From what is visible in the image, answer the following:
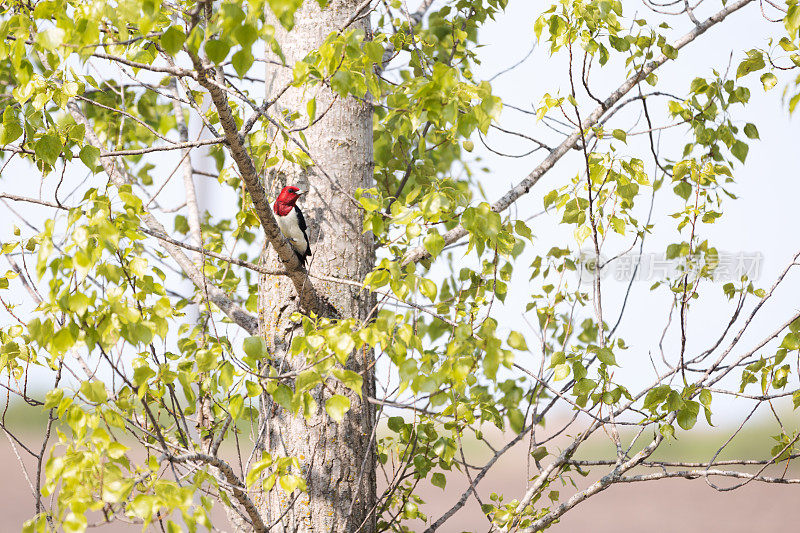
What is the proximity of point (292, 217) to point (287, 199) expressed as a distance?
68mm

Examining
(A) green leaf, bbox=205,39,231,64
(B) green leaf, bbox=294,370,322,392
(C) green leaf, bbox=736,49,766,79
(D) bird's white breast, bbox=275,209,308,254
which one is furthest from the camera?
(D) bird's white breast, bbox=275,209,308,254

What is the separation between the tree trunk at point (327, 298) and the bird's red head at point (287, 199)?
0.03 meters

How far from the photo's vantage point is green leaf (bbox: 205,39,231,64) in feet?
4.09

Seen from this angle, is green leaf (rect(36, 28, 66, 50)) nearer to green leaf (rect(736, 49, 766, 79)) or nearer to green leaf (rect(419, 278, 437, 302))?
green leaf (rect(419, 278, 437, 302))

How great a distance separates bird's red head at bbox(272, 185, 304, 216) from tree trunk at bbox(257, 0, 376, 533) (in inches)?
1.2

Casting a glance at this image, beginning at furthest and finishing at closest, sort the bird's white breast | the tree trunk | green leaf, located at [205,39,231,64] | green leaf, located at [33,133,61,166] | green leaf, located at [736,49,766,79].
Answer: the bird's white breast < the tree trunk < green leaf, located at [736,49,766,79] < green leaf, located at [33,133,61,166] < green leaf, located at [205,39,231,64]

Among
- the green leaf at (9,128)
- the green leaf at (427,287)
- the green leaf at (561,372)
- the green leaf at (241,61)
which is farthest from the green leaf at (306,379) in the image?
the green leaf at (9,128)

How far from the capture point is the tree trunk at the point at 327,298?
87.6 inches

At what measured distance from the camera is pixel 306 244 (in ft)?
8.30

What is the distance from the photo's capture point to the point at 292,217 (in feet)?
8.08

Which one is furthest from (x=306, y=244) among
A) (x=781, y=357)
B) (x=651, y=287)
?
(x=781, y=357)

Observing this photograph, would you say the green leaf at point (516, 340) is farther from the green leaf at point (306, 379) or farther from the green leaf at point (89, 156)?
the green leaf at point (89, 156)

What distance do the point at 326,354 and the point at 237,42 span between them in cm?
76

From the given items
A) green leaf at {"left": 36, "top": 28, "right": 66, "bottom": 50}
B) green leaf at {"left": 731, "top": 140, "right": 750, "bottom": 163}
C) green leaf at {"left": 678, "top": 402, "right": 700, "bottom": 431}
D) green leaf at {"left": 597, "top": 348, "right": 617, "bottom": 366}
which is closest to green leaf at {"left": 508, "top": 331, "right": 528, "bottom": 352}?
green leaf at {"left": 597, "top": 348, "right": 617, "bottom": 366}
